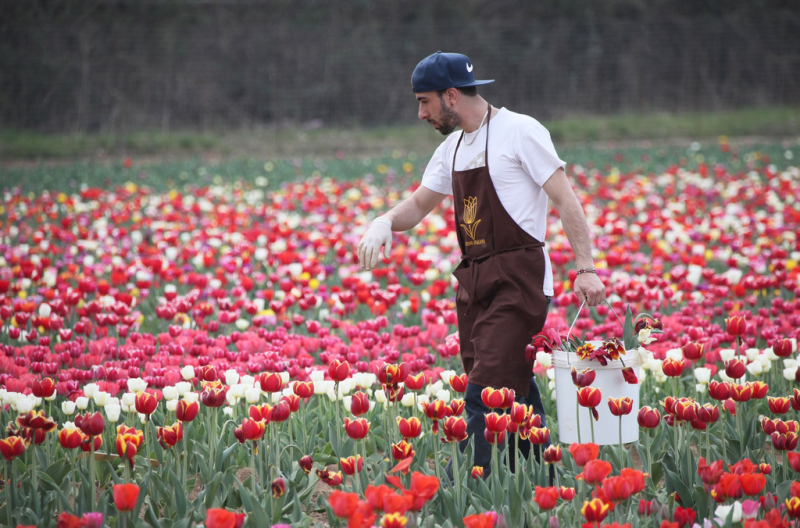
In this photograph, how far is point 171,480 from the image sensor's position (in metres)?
2.76

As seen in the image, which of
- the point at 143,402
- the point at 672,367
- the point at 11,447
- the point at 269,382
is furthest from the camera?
the point at 672,367

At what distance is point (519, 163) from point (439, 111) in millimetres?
364

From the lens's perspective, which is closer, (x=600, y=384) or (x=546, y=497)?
(x=546, y=497)

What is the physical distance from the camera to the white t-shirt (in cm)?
301

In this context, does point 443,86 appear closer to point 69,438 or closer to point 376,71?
point 69,438

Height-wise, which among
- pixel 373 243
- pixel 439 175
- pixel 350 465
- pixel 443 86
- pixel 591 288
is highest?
pixel 443 86

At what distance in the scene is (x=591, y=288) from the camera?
9.69ft

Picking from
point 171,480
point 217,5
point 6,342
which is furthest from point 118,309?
point 217,5

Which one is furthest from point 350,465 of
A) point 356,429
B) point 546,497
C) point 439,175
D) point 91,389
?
point 439,175

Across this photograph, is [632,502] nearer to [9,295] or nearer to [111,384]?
[111,384]

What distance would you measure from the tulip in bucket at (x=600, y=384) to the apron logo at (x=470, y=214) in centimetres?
57

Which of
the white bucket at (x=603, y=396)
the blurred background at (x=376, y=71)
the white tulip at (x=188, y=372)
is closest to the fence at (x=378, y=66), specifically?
the blurred background at (x=376, y=71)

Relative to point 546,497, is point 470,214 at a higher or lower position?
higher

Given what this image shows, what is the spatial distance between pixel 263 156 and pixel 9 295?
10091 mm
